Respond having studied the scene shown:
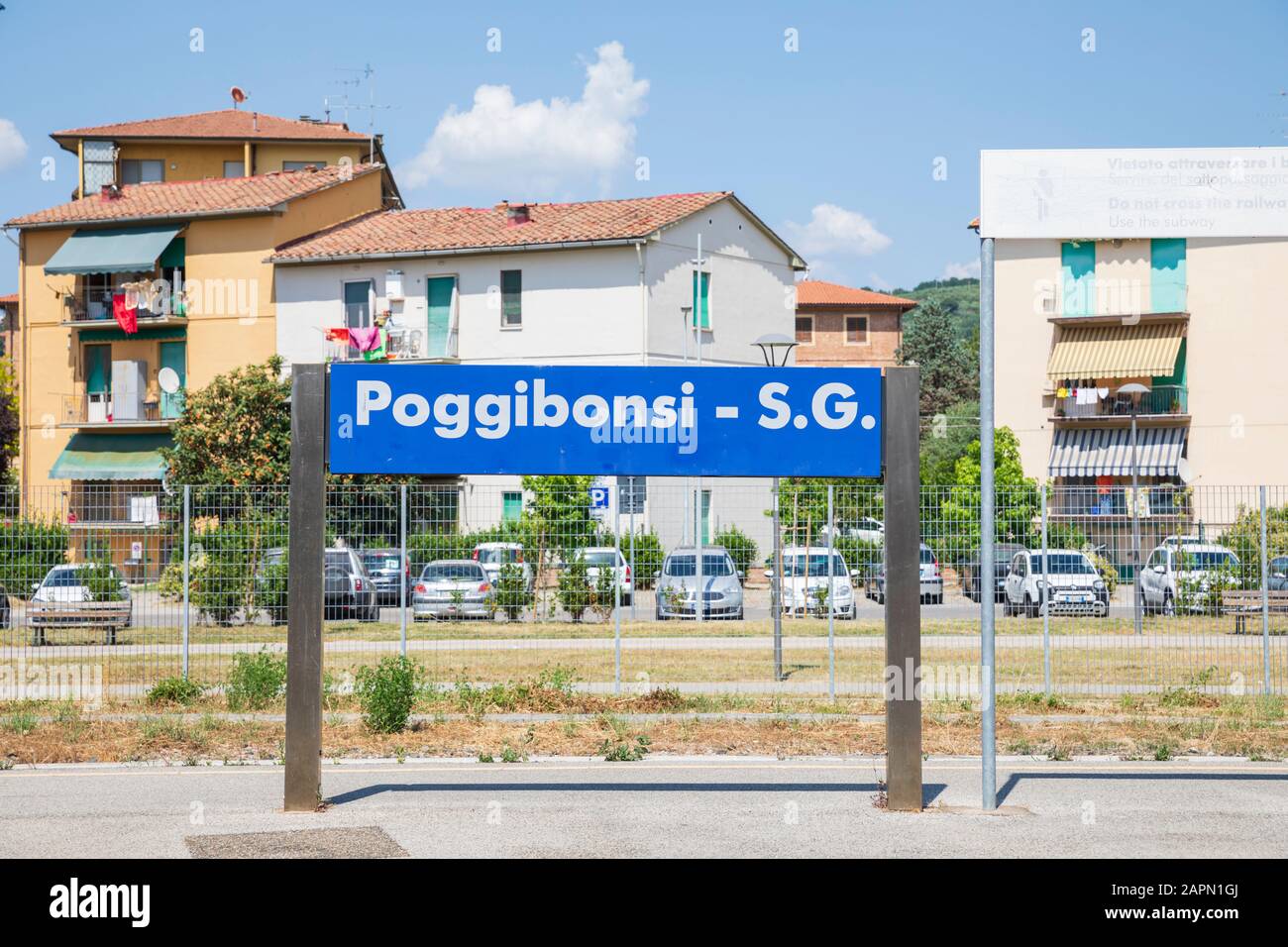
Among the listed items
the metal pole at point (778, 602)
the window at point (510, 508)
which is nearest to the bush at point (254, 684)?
the window at point (510, 508)

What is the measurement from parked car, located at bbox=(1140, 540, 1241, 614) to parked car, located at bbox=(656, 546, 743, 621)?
490 cm

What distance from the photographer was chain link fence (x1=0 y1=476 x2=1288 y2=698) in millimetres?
15023

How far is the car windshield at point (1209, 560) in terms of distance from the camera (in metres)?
15.6

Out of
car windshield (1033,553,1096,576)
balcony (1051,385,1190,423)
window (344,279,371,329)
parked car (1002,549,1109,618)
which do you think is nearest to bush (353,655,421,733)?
parked car (1002,549,1109,618)

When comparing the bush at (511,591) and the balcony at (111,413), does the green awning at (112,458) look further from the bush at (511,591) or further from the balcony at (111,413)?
the bush at (511,591)

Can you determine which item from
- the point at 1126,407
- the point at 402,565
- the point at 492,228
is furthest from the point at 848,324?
the point at 402,565

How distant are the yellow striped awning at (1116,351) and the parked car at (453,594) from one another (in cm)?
3728

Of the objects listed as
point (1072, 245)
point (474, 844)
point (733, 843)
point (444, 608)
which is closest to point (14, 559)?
point (444, 608)

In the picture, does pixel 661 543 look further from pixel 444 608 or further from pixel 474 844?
pixel 474 844

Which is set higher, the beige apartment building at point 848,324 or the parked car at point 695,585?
the beige apartment building at point 848,324
